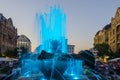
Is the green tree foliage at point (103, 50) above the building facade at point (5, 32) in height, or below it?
below

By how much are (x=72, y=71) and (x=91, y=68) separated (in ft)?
8.15

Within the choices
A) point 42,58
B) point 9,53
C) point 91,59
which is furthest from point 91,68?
point 9,53

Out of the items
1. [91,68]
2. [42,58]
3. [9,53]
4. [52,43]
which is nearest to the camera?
[42,58]

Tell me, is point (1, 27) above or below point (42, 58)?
above

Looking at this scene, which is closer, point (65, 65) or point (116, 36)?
point (65, 65)

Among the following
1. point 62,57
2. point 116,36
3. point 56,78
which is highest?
point 116,36

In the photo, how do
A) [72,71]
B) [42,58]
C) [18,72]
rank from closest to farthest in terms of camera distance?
[42,58] < [18,72] < [72,71]

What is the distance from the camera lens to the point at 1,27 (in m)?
97.4

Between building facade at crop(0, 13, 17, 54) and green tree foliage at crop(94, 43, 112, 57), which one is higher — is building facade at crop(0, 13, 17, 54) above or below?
above

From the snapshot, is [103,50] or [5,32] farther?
→ [5,32]

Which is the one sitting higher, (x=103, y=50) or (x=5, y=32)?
(x=5, y=32)

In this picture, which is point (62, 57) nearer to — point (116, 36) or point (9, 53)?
point (9, 53)

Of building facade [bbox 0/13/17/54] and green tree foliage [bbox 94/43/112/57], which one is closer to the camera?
green tree foliage [bbox 94/43/112/57]

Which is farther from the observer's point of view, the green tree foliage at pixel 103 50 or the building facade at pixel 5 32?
the building facade at pixel 5 32
